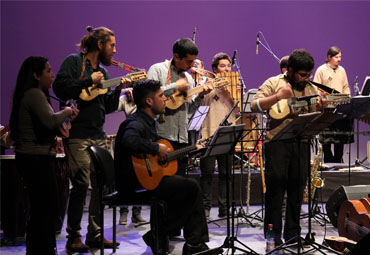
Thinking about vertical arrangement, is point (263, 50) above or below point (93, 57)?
above

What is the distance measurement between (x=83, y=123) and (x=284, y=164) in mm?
2151

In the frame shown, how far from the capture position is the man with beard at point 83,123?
14.4ft

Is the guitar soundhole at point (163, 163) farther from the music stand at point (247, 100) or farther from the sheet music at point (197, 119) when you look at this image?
the music stand at point (247, 100)

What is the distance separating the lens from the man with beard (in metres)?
4.38

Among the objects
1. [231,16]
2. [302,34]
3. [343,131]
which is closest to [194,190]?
[343,131]

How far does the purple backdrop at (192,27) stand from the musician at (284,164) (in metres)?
3.81

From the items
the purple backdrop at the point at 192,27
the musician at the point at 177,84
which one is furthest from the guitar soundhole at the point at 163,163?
the purple backdrop at the point at 192,27

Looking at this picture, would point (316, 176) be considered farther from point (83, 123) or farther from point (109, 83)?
Answer: point (83, 123)

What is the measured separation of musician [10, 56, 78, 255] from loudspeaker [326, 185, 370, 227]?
330 cm

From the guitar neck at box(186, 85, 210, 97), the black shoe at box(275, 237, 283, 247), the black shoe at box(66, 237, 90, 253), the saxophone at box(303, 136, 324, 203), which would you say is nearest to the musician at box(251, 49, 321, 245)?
the black shoe at box(275, 237, 283, 247)

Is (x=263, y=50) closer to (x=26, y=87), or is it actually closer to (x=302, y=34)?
(x=302, y=34)

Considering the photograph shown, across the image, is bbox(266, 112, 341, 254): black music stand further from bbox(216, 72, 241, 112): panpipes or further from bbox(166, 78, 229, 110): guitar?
bbox(216, 72, 241, 112): panpipes

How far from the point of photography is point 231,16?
9.40m

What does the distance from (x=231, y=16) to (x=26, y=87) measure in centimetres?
646
